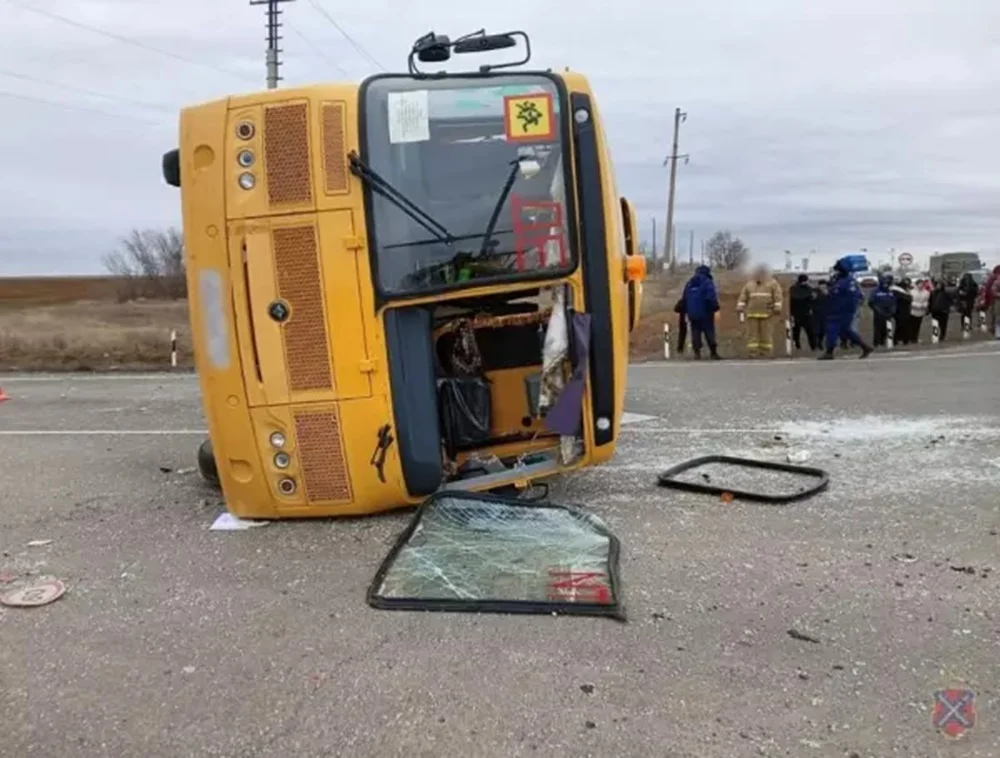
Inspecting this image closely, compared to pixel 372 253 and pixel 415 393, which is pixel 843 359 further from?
pixel 372 253

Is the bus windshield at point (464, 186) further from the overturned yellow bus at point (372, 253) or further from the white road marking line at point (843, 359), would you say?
the white road marking line at point (843, 359)

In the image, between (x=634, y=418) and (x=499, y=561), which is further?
(x=634, y=418)

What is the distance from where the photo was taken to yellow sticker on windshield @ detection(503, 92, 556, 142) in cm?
468

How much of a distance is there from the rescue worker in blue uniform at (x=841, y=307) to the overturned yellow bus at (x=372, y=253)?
33.3 feet

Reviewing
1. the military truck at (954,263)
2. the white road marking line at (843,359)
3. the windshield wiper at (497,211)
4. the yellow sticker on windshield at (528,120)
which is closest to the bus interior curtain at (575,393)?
the windshield wiper at (497,211)

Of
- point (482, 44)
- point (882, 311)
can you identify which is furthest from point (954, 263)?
point (482, 44)

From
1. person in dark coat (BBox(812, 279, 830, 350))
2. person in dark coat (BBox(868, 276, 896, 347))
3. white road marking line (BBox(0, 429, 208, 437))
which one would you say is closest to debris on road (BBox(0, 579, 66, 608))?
white road marking line (BBox(0, 429, 208, 437))

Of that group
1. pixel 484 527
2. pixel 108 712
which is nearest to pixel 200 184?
pixel 484 527

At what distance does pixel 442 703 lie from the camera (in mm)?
2967

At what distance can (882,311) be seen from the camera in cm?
1656

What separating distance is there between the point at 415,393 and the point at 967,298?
60.0 feet

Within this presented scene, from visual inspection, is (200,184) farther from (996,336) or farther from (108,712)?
(996,336)

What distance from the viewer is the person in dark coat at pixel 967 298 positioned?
63.9 ft

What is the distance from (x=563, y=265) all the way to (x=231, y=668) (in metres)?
2.58
